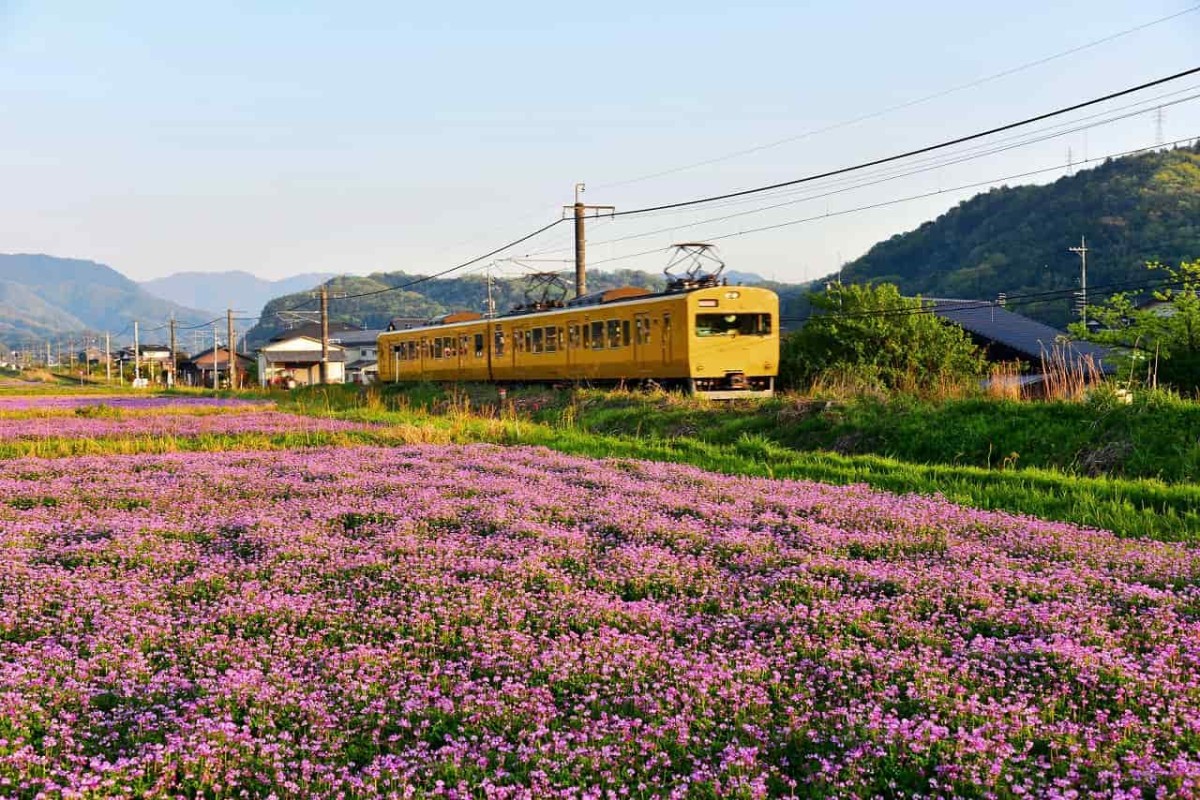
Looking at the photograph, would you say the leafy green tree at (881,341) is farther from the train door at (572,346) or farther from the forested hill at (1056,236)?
the forested hill at (1056,236)

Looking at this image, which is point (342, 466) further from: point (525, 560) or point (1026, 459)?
point (1026, 459)

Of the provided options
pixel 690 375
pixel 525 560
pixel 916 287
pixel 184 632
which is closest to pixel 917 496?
pixel 525 560

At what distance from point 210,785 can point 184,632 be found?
169 centimetres

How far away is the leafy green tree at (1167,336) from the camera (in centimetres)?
1498

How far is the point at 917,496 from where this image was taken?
9156mm

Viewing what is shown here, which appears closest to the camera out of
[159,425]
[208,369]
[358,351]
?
[159,425]

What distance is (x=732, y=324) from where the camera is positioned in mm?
23703

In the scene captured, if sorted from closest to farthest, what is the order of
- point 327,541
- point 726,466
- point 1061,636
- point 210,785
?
point 210,785
point 1061,636
point 327,541
point 726,466

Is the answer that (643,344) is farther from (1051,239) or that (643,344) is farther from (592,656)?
(1051,239)

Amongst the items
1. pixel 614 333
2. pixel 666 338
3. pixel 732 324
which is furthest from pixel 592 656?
pixel 614 333

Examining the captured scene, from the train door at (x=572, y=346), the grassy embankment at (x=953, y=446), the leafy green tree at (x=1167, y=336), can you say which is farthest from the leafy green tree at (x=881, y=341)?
the leafy green tree at (x=1167, y=336)

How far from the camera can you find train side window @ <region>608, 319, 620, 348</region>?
84.0ft

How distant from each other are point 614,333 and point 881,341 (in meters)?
7.06

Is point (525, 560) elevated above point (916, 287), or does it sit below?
below
